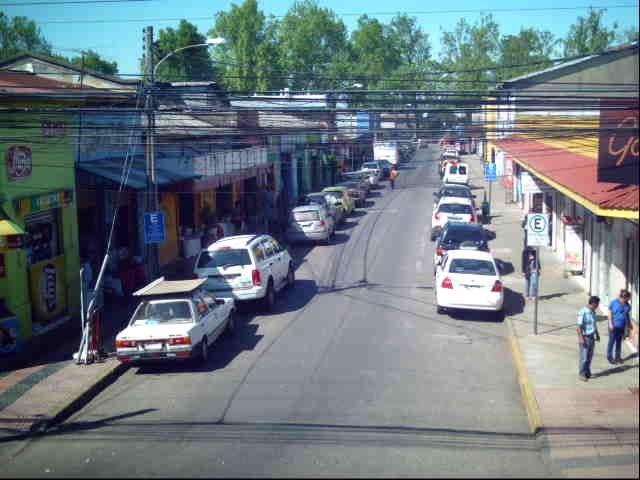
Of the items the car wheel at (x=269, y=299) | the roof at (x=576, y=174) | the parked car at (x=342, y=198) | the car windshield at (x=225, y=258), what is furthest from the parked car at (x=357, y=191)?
the car windshield at (x=225, y=258)

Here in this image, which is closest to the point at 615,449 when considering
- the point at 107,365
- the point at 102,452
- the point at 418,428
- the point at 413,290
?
the point at 418,428

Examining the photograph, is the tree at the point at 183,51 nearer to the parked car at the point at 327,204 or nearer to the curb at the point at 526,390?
the parked car at the point at 327,204

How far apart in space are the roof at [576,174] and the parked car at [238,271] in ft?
23.3

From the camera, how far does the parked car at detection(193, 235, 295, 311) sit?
19203mm

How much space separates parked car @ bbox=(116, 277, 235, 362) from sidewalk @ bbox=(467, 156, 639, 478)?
630 cm

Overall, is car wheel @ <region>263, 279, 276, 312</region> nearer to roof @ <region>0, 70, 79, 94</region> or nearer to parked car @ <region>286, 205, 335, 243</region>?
Answer: roof @ <region>0, 70, 79, 94</region>

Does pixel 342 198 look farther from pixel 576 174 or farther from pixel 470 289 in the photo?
pixel 470 289

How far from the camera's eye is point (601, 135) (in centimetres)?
1362

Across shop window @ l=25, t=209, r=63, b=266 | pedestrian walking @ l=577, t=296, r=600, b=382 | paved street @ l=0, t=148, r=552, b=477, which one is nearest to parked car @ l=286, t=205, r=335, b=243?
paved street @ l=0, t=148, r=552, b=477

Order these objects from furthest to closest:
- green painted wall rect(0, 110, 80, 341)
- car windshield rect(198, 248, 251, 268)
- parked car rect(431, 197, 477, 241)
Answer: parked car rect(431, 197, 477, 241) < car windshield rect(198, 248, 251, 268) < green painted wall rect(0, 110, 80, 341)

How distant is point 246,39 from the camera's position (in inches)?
3076

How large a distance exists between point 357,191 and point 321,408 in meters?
32.6

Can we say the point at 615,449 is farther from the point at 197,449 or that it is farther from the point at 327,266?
the point at 327,266

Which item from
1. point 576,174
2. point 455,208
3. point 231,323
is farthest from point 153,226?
point 455,208
